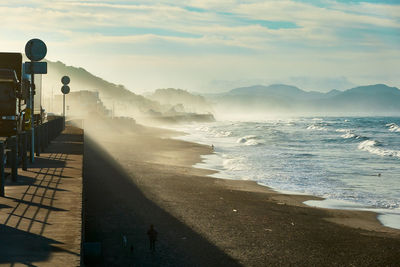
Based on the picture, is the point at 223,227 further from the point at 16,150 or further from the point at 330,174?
the point at 330,174

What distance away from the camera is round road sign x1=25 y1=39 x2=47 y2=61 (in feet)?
74.1

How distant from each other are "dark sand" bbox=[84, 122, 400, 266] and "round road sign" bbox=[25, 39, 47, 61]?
6.26m

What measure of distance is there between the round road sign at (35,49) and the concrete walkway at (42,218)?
15.0 feet

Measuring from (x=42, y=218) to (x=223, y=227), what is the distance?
31.5 feet

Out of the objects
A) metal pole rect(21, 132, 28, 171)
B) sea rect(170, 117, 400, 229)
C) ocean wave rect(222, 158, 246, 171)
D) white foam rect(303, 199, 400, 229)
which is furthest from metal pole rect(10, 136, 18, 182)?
ocean wave rect(222, 158, 246, 171)

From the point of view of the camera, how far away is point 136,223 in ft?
70.3

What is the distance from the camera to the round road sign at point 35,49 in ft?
74.1

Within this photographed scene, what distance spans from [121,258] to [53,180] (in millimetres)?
4405

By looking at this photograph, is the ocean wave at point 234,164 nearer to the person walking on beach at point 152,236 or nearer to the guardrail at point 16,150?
the guardrail at point 16,150

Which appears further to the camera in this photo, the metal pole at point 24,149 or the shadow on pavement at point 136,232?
the metal pole at point 24,149

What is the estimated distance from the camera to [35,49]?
22.8m

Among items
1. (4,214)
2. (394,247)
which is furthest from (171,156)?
(4,214)

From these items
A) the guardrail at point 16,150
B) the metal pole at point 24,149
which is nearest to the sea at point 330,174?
the guardrail at point 16,150

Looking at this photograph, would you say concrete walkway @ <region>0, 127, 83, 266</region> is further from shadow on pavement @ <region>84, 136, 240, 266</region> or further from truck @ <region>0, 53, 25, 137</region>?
shadow on pavement @ <region>84, 136, 240, 266</region>
